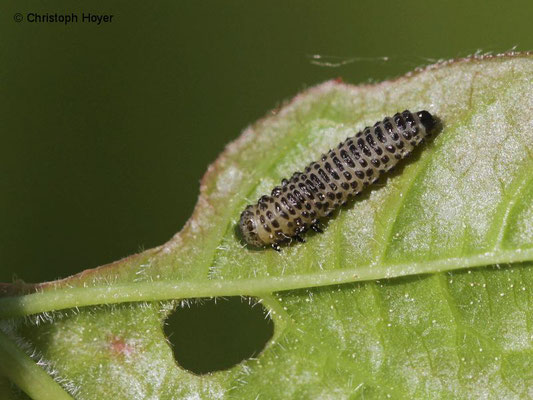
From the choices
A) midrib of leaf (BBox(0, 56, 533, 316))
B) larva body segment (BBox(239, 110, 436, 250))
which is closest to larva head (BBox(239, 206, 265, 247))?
larva body segment (BBox(239, 110, 436, 250))

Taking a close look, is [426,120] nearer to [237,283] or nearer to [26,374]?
[237,283]

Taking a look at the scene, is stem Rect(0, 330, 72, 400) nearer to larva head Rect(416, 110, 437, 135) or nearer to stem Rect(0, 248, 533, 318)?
stem Rect(0, 248, 533, 318)

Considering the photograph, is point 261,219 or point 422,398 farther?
point 261,219

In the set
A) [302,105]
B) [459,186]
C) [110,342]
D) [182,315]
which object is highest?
[302,105]

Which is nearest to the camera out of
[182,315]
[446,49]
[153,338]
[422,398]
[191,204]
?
[422,398]

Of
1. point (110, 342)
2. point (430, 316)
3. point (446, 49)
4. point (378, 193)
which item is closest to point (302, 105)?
point (378, 193)

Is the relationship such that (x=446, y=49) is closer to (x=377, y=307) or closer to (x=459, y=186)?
(x=459, y=186)
